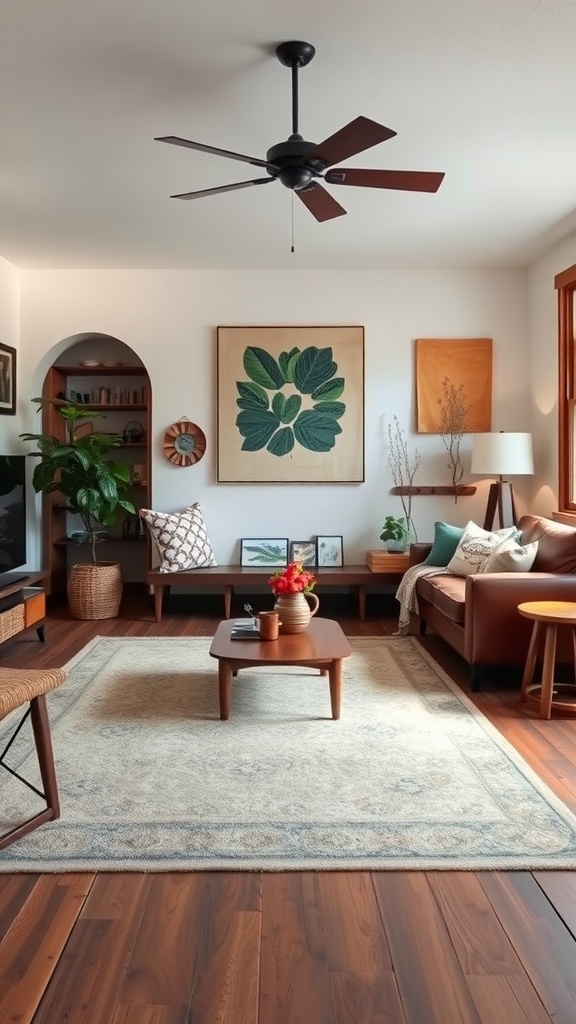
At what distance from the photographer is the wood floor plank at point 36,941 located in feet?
5.31

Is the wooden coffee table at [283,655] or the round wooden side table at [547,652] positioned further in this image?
the round wooden side table at [547,652]

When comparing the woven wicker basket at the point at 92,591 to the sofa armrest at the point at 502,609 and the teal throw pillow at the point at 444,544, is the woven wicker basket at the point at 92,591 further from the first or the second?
the sofa armrest at the point at 502,609

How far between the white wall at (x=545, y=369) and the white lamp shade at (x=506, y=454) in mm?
252

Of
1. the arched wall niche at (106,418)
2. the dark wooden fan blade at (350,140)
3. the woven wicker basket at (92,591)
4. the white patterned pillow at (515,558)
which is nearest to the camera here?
the dark wooden fan blade at (350,140)

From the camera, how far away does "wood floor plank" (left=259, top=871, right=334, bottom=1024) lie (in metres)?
1.59

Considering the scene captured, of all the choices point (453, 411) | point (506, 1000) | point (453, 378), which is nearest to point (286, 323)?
point (453, 378)

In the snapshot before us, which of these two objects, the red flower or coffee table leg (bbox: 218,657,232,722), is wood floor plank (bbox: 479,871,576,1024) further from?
the red flower

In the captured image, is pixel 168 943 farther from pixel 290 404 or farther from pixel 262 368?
pixel 262 368

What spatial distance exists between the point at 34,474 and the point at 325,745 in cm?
352

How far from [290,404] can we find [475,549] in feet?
6.85

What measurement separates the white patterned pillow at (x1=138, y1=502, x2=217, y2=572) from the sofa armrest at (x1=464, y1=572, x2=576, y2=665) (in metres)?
2.53

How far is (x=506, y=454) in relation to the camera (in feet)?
17.7

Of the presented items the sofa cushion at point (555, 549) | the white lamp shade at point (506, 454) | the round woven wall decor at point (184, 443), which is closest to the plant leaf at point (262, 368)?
the round woven wall decor at point (184, 443)

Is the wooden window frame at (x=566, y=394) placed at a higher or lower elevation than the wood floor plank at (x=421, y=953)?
higher
